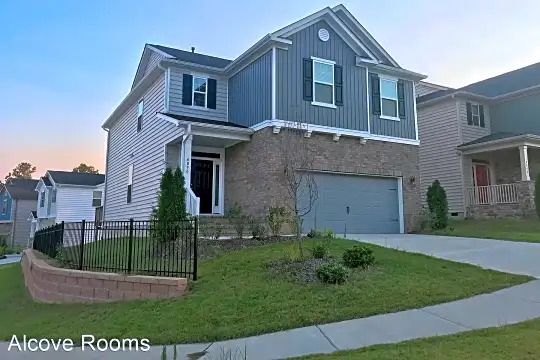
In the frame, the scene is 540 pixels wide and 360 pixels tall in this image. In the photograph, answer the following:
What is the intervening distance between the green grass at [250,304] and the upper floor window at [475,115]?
1526cm

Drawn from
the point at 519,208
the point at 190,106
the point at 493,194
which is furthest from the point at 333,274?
the point at 493,194

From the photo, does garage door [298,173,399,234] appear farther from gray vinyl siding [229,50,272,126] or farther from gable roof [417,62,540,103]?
gable roof [417,62,540,103]

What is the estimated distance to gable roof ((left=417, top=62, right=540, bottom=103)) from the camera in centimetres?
2194

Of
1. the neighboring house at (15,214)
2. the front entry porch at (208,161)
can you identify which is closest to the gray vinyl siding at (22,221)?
the neighboring house at (15,214)

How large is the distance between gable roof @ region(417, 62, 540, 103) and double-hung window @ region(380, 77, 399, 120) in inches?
247

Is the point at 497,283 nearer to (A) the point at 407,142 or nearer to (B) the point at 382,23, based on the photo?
(A) the point at 407,142

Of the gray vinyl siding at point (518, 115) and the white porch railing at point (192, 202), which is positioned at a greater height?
the gray vinyl siding at point (518, 115)

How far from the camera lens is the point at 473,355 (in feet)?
14.2

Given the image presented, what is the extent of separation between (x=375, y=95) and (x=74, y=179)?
2679 cm

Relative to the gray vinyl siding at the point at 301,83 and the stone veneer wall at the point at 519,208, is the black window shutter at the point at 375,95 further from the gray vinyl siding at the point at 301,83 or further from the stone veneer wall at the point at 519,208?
the stone veneer wall at the point at 519,208

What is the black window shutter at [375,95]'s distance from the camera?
16250 mm

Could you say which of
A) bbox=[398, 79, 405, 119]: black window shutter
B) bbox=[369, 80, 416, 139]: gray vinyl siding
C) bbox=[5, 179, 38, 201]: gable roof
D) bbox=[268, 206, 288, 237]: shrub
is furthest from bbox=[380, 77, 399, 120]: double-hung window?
bbox=[5, 179, 38, 201]: gable roof

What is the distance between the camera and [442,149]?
21.9 metres

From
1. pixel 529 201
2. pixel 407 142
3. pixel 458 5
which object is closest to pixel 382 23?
pixel 458 5
